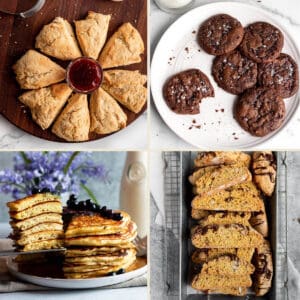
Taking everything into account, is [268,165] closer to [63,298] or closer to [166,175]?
[166,175]

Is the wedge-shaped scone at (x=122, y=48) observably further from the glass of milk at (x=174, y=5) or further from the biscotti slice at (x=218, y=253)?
the biscotti slice at (x=218, y=253)

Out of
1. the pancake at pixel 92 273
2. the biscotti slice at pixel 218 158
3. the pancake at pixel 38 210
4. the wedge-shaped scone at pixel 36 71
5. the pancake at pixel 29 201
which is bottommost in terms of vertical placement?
the pancake at pixel 92 273

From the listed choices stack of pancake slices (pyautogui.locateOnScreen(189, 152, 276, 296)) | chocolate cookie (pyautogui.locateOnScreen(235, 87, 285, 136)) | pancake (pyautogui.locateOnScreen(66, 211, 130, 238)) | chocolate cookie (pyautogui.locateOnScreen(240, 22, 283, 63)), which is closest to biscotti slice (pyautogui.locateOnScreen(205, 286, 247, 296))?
stack of pancake slices (pyautogui.locateOnScreen(189, 152, 276, 296))

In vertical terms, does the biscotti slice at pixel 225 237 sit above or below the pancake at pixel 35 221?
below

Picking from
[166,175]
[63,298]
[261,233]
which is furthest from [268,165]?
[63,298]

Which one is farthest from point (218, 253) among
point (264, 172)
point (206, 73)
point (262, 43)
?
point (262, 43)

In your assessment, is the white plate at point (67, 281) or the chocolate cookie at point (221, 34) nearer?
the white plate at point (67, 281)

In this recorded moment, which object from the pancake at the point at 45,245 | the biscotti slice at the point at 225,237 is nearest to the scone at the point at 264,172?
the biscotti slice at the point at 225,237
